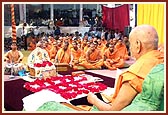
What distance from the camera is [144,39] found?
2.02m

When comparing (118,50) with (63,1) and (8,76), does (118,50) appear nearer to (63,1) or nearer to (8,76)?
(63,1)

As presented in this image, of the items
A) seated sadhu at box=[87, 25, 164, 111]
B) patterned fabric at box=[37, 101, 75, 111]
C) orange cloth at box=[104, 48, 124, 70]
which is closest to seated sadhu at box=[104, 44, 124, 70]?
orange cloth at box=[104, 48, 124, 70]

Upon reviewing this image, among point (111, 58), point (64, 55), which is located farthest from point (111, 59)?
point (64, 55)

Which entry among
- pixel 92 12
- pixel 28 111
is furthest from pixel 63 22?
pixel 28 111

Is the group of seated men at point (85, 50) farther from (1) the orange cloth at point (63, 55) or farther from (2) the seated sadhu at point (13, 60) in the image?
(2) the seated sadhu at point (13, 60)

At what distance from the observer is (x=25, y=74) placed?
2193 mm

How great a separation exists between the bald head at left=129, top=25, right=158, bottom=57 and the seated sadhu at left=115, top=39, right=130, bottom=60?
9 centimetres

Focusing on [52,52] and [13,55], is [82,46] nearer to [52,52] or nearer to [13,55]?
[52,52]

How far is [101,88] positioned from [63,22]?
1.61 feet

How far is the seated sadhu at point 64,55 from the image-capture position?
2.20 metres

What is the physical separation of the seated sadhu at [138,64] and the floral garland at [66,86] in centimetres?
16

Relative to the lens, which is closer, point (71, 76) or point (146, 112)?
point (146, 112)

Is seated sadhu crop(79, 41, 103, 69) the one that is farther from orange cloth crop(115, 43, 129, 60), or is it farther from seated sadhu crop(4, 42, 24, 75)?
seated sadhu crop(4, 42, 24, 75)

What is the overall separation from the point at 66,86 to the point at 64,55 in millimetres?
203
